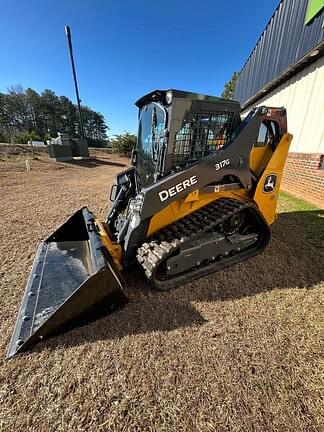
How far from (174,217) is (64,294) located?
1.44 metres

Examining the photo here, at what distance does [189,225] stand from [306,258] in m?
2.02

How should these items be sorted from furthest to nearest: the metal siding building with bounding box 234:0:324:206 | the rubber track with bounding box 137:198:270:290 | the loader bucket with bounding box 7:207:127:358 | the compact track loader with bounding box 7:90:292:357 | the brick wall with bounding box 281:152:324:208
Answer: the metal siding building with bounding box 234:0:324:206
the brick wall with bounding box 281:152:324:208
the rubber track with bounding box 137:198:270:290
the compact track loader with bounding box 7:90:292:357
the loader bucket with bounding box 7:207:127:358

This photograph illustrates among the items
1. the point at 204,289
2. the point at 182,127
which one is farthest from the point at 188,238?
the point at 182,127

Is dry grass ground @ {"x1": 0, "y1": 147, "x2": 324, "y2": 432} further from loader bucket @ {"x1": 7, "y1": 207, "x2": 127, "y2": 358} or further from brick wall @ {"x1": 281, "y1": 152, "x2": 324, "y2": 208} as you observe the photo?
brick wall @ {"x1": 281, "y1": 152, "x2": 324, "y2": 208}

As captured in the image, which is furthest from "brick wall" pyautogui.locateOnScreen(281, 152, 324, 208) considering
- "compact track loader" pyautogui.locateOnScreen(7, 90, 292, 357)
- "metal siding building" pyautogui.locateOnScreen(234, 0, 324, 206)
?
"compact track loader" pyautogui.locateOnScreen(7, 90, 292, 357)

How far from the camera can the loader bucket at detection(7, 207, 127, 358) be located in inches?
67.4

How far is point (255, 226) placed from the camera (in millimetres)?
3090

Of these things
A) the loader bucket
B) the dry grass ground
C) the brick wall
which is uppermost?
the brick wall

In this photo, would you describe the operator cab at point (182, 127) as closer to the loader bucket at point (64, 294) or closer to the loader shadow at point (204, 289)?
the loader bucket at point (64, 294)

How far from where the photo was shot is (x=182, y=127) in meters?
2.29

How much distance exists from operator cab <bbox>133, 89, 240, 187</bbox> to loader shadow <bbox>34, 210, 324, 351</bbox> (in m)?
1.39

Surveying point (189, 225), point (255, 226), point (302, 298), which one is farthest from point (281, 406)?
point (255, 226)

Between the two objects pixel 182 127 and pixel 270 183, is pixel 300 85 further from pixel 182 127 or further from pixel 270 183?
pixel 182 127

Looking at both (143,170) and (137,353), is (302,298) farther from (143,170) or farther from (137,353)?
(143,170)
